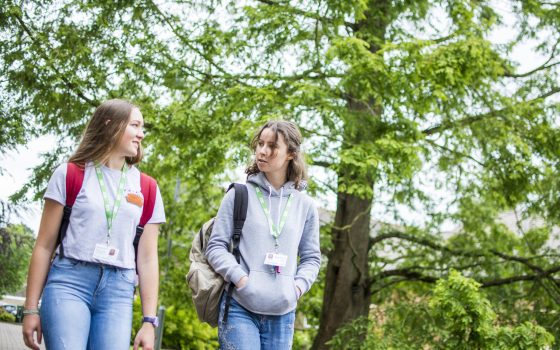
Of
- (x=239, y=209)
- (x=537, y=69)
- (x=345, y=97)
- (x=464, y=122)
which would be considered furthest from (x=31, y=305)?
Answer: (x=537, y=69)

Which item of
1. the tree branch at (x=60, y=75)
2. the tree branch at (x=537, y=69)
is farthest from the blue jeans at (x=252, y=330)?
the tree branch at (x=537, y=69)

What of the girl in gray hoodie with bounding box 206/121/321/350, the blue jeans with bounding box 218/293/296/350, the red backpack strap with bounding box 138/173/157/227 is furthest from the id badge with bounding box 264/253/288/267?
the red backpack strap with bounding box 138/173/157/227

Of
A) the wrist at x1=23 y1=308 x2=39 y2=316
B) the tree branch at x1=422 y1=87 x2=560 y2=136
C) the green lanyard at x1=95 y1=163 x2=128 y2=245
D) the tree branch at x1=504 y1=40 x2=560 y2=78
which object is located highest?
the tree branch at x1=504 y1=40 x2=560 y2=78

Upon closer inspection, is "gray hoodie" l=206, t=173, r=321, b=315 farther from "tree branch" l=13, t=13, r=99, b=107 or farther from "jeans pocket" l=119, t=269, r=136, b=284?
"tree branch" l=13, t=13, r=99, b=107

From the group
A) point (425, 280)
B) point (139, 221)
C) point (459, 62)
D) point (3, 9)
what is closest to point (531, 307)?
point (425, 280)

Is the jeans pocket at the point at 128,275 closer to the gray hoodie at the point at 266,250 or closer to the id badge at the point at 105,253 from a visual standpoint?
the id badge at the point at 105,253

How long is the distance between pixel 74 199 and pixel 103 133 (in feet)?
1.03

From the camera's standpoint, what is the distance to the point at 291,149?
3.79 meters

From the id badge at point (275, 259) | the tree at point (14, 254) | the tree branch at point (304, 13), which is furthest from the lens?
the tree branch at point (304, 13)

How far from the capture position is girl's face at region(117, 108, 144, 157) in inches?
135

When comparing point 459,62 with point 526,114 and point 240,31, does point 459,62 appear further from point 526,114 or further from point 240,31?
point 240,31

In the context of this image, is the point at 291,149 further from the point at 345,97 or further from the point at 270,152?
the point at 345,97

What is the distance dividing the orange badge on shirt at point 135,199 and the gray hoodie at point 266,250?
14.3 inches

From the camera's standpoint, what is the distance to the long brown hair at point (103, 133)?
3.38 m
